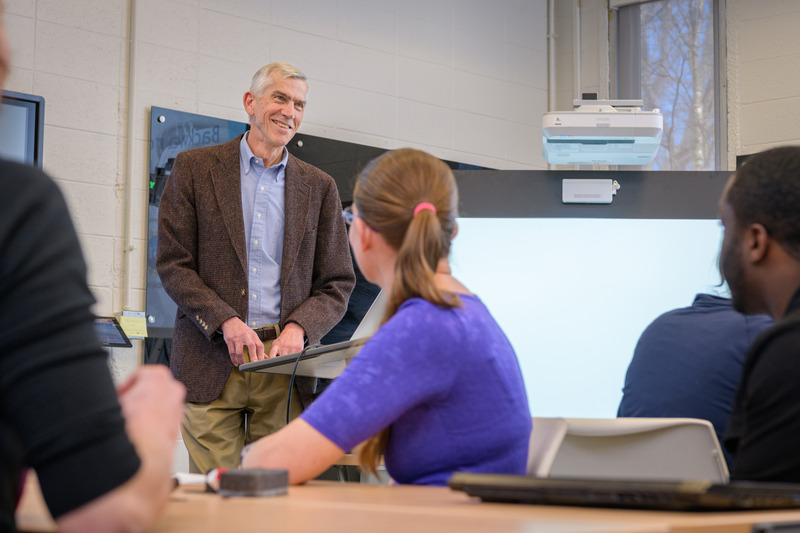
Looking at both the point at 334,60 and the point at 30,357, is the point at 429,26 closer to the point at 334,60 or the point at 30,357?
the point at 334,60

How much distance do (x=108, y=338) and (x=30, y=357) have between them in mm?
3140

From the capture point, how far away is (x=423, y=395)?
1348mm

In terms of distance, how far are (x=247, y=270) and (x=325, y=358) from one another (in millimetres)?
659

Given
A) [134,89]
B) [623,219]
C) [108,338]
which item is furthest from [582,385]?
[134,89]

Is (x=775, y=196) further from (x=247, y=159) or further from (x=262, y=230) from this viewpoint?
(x=247, y=159)

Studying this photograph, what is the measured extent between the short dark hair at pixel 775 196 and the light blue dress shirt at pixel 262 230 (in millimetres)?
1675

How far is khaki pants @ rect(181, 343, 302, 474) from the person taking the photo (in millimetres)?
2711

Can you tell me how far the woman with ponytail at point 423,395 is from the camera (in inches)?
51.3

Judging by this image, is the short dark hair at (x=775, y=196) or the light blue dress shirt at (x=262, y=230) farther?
the light blue dress shirt at (x=262, y=230)

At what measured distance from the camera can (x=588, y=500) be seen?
859 millimetres

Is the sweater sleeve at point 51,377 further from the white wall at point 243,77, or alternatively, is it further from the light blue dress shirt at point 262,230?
the white wall at point 243,77

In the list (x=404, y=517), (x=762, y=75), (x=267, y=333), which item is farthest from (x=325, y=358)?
(x=762, y=75)

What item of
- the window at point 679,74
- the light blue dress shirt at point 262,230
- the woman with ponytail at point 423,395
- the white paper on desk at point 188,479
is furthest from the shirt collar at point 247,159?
the window at point 679,74

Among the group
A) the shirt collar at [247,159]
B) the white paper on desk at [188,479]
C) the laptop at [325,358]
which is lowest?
the white paper on desk at [188,479]
